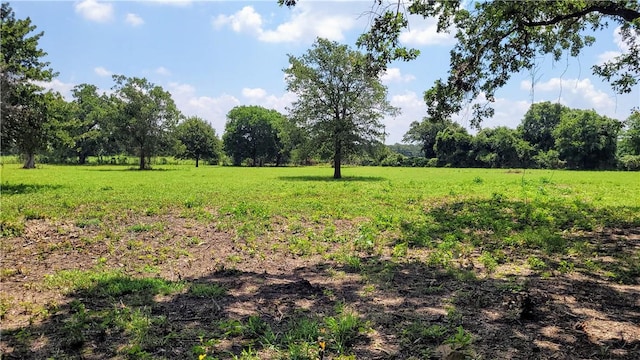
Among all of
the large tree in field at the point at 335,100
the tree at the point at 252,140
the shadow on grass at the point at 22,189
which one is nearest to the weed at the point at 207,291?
the shadow on grass at the point at 22,189

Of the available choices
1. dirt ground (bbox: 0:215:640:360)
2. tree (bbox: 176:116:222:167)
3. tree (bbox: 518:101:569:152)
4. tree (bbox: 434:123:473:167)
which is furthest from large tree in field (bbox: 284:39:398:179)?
tree (bbox: 518:101:569:152)

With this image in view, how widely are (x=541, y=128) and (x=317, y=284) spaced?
98065mm

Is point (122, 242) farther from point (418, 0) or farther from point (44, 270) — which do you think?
point (418, 0)

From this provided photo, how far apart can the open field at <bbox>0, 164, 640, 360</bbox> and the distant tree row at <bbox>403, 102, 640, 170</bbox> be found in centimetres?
4727

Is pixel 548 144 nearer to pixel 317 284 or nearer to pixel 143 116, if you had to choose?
pixel 143 116

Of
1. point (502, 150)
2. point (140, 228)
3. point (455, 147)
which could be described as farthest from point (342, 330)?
point (455, 147)

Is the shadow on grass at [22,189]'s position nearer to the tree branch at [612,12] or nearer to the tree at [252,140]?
the tree branch at [612,12]

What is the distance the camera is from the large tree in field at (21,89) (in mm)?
19594

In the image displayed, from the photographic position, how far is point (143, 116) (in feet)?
172

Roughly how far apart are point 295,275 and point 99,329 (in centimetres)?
318

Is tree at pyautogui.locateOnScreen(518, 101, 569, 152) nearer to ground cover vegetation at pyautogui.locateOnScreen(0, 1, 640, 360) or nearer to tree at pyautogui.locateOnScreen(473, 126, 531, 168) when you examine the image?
tree at pyautogui.locateOnScreen(473, 126, 531, 168)

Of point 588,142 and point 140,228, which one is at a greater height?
point 588,142

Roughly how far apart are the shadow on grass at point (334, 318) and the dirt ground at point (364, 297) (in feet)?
0.08

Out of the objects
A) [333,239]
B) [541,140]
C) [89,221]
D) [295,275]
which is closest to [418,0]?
[333,239]
